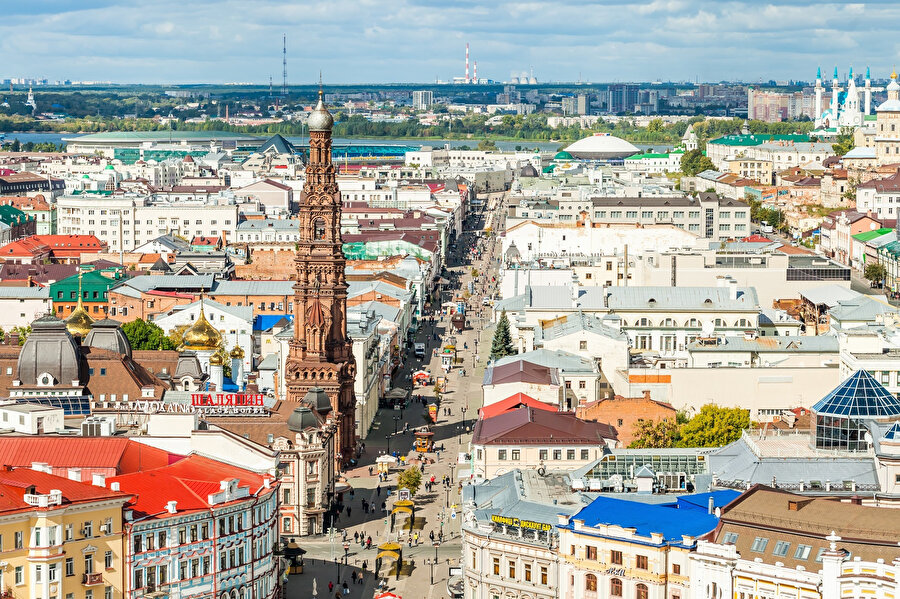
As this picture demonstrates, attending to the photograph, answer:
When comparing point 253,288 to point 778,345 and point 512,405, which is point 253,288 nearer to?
point 778,345

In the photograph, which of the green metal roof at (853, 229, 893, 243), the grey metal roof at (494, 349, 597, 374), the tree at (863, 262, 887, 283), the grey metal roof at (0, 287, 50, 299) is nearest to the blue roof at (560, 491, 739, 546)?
the grey metal roof at (494, 349, 597, 374)

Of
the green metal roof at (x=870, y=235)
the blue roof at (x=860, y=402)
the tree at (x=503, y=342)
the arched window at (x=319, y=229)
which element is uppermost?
the arched window at (x=319, y=229)

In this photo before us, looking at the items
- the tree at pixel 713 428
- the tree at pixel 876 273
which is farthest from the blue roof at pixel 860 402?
the tree at pixel 876 273

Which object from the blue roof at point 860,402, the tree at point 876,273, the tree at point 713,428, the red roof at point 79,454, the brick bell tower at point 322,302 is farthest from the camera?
the tree at point 876,273

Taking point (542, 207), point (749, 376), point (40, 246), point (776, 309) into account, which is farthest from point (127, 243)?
point (749, 376)

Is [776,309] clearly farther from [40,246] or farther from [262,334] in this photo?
[40,246]

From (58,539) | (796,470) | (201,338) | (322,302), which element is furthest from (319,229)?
(58,539)

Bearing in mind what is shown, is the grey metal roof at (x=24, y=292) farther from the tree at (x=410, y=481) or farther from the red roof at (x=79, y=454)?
→ the red roof at (x=79, y=454)
